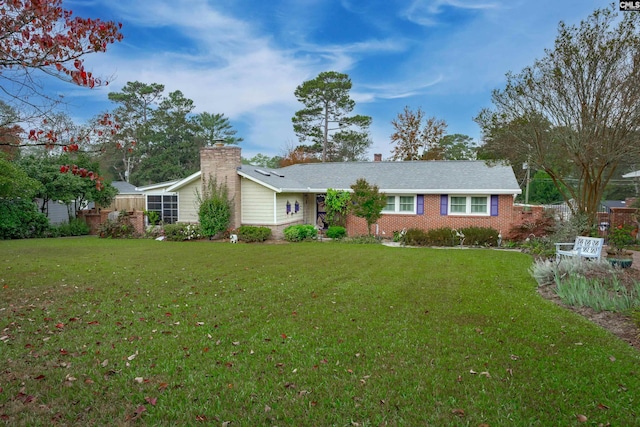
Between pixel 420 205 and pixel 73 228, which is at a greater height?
pixel 420 205

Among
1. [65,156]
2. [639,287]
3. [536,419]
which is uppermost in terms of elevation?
[65,156]

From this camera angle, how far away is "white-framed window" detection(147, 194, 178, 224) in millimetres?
20672

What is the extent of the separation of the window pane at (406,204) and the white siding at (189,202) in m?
9.60

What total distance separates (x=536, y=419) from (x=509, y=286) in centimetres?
557

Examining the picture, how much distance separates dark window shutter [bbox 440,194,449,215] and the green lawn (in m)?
9.31

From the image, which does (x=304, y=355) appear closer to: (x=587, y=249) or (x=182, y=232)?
(x=587, y=249)

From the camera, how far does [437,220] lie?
60.0 feet

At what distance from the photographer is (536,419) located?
10.9ft

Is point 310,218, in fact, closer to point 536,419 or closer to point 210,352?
point 210,352

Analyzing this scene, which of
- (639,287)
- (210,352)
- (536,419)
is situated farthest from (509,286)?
(210,352)

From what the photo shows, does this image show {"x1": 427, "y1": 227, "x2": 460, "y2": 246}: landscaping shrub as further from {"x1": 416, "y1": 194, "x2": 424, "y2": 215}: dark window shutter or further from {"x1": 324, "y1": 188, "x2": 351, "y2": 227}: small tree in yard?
{"x1": 324, "y1": 188, "x2": 351, "y2": 227}: small tree in yard

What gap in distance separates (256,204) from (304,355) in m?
14.2

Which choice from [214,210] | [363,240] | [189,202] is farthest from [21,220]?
[363,240]

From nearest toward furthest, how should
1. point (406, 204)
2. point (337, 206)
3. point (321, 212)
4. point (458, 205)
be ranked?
point (458, 205) < point (406, 204) < point (337, 206) < point (321, 212)
